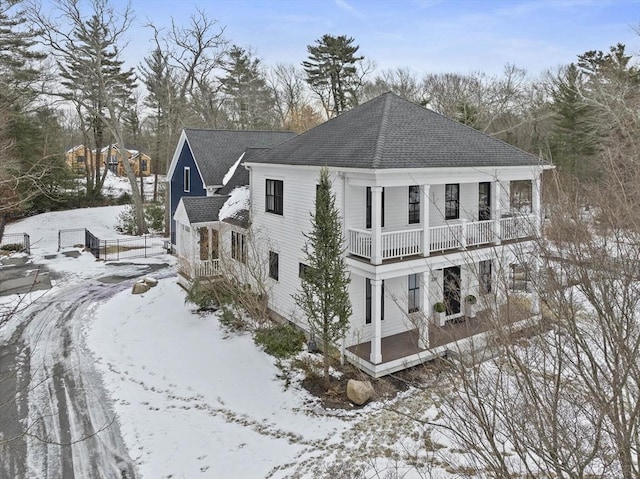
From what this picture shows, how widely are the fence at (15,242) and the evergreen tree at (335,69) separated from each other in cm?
2714

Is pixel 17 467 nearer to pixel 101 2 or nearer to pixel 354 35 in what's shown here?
pixel 101 2

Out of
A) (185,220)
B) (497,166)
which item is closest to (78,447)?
(185,220)

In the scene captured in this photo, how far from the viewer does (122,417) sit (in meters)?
10.3

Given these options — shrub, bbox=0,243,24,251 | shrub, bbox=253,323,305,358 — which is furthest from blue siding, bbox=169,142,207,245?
shrub, bbox=253,323,305,358

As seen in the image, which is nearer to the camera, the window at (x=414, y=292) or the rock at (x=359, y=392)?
the rock at (x=359, y=392)

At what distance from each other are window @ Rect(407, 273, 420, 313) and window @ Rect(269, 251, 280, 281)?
470 centimetres

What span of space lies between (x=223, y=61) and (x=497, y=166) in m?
30.7

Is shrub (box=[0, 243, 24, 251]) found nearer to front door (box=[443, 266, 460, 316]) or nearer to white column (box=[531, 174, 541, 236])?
front door (box=[443, 266, 460, 316])

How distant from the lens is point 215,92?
40.0 metres

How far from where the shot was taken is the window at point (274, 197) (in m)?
15.7

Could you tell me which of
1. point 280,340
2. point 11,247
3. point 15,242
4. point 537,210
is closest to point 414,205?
point 537,210

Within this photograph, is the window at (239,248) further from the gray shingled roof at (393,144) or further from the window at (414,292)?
the window at (414,292)

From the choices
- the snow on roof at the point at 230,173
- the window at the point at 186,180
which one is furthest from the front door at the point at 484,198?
the window at the point at 186,180

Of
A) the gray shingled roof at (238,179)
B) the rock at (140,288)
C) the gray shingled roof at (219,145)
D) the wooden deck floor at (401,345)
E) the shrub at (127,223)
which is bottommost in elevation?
the wooden deck floor at (401,345)
